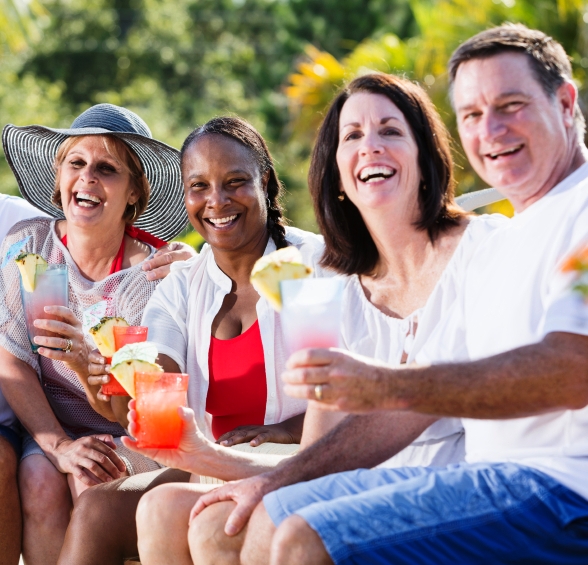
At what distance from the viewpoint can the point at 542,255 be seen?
2.53 meters

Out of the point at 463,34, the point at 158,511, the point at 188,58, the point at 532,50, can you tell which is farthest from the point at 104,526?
the point at 188,58

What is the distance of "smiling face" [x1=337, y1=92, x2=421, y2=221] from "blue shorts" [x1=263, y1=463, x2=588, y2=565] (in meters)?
1.22

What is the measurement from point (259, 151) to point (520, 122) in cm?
154

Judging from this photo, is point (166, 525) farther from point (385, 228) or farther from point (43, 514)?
point (385, 228)

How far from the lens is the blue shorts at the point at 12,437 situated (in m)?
4.05

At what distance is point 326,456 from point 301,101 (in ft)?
44.4

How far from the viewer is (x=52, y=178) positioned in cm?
482

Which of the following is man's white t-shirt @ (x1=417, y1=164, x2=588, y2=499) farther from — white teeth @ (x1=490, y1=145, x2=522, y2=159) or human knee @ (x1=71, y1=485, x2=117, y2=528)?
human knee @ (x1=71, y1=485, x2=117, y2=528)

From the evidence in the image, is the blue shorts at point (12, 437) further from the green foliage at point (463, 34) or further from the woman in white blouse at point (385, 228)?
the green foliage at point (463, 34)

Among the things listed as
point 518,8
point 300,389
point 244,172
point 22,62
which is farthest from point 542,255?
point 22,62

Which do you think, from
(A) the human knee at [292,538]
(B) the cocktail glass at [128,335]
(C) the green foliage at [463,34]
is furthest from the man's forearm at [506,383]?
(C) the green foliage at [463,34]

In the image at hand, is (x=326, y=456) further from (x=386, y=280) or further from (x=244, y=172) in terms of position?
(x=244, y=172)

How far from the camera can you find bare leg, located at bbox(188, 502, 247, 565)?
2.71m

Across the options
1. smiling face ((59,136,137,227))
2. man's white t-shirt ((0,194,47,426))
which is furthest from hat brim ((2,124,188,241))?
smiling face ((59,136,137,227))
